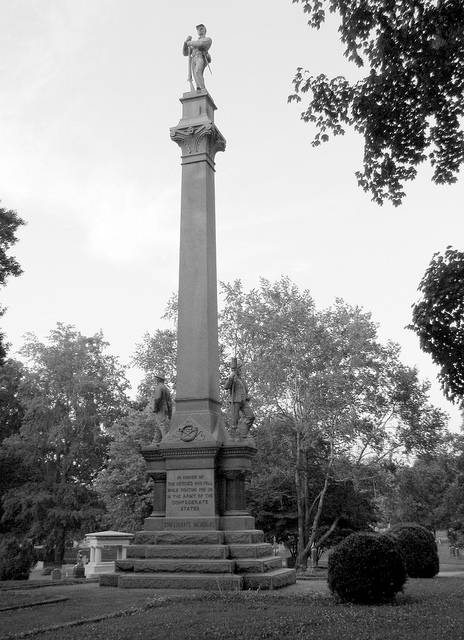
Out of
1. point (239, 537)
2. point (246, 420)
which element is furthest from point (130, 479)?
point (239, 537)

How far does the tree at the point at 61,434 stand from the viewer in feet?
137

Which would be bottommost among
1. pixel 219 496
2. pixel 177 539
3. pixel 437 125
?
pixel 177 539

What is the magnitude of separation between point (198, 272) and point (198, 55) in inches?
263

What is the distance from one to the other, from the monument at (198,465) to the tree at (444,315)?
4.96 metres

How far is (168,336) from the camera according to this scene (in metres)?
33.7

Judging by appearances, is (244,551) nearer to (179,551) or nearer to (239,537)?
(239,537)

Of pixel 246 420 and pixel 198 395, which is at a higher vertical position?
pixel 198 395

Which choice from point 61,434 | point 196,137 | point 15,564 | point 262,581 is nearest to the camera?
point 262,581

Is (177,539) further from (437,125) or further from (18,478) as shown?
(18,478)

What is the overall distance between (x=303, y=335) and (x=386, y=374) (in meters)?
4.64

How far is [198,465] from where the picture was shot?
1341 centimetres

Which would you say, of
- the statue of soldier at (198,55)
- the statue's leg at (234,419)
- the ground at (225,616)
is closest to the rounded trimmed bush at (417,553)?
the ground at (225,616)

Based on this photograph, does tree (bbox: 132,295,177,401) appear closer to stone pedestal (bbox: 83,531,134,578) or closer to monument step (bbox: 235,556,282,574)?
stone pedestal (bbox: 83,531,134,578)

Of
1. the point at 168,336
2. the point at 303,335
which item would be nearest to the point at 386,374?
the point at 303,335
